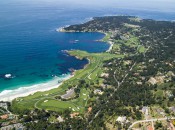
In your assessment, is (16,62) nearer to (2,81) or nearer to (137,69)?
(2,81)

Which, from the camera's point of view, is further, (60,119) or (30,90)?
(30,90)

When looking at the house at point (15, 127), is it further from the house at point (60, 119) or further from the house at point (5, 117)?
the house at point (60, 119)

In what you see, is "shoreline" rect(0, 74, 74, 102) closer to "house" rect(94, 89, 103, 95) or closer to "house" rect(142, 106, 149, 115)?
"house" rect(94, 89, 103, 95)

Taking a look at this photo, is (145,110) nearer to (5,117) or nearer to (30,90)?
(30,90)

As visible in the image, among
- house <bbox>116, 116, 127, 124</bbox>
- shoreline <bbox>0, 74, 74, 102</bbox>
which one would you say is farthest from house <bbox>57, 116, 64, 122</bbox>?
shoreline <bbox>0, 74, 74, 102</bbox>

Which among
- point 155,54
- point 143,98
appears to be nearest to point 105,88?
point 143,98

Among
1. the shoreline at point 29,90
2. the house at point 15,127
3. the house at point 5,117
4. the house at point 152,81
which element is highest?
the house at point 152,81

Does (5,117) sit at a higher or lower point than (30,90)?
lower

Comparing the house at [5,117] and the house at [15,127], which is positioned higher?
the house at [5,117]

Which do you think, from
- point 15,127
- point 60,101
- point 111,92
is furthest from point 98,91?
point 15,127

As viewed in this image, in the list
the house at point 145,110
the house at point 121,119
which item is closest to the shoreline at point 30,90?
the house at point 121,119
